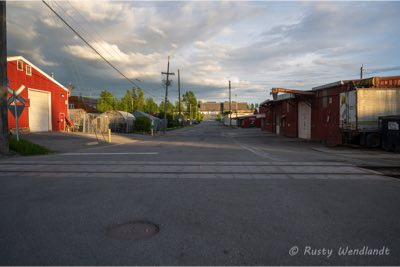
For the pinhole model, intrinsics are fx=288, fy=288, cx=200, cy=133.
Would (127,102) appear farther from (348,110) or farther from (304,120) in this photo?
(348,110)

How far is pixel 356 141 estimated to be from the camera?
723 inches

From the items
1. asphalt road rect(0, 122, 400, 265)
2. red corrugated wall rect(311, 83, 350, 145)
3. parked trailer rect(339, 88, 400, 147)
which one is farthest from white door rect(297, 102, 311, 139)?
asphalt road rect(0, 122, 400, 265)

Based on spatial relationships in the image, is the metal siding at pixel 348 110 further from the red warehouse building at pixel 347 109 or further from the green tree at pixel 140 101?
the green tree at pixel 140 101

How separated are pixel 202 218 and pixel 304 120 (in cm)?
2502

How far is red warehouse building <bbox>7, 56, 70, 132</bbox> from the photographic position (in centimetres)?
2505

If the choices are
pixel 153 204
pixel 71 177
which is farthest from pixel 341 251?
pixel 71 177

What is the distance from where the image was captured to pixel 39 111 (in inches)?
1117

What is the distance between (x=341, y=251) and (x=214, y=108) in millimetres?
196975

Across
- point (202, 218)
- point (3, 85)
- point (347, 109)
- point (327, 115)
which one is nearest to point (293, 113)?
point (327, 115)

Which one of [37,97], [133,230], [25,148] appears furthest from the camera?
[37,97]

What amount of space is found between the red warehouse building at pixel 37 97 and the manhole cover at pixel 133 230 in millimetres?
22970

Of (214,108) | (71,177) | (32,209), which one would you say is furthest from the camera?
(214,108)

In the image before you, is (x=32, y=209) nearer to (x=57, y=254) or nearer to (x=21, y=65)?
(x=57, y=254)

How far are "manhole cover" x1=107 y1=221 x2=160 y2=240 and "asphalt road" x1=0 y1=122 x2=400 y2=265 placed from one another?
4.2 inches
